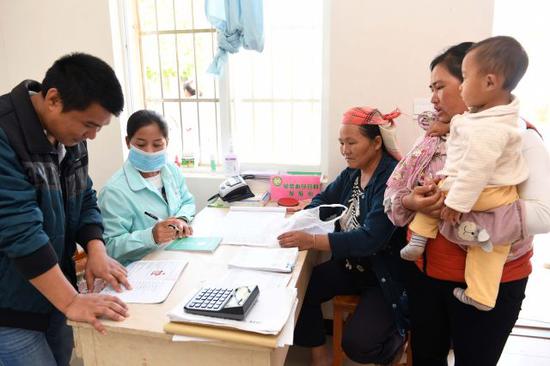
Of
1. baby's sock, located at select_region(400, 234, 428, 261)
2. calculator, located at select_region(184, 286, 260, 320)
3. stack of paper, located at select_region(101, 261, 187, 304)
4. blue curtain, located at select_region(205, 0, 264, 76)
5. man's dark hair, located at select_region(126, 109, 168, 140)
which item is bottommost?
stack of paper, located at select_region(101, 261, 187, 304)

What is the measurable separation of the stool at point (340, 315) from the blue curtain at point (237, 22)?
1413 mm

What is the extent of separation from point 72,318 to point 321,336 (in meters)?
1.27

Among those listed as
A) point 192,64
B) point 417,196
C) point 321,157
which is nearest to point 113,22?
point 192,64

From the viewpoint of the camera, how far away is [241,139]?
105 inches

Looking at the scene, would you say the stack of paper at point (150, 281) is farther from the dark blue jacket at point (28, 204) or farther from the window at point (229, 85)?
Answer: the window at point (229, 85)

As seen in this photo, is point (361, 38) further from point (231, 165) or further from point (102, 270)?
point (102, 270)

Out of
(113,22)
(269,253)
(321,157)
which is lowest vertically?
(269,253)

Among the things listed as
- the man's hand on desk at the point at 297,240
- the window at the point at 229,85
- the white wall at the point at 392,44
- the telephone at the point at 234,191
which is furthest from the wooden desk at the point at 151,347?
the window at the point at 229,85

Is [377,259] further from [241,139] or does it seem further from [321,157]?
[241,139]

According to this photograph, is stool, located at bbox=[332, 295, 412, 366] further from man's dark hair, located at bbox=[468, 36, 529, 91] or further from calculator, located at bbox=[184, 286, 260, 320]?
man's dark hair, located at bbox=[468, 36, 529, 91]

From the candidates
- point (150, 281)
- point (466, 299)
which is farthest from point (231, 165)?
point (466, 299)

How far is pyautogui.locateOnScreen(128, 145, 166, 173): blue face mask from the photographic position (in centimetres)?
184

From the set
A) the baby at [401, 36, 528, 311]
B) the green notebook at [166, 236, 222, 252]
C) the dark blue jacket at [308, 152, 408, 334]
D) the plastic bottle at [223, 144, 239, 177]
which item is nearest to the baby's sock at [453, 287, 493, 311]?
the baby at [401, 36, 528, 311]

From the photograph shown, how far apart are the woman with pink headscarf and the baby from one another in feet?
1.51
